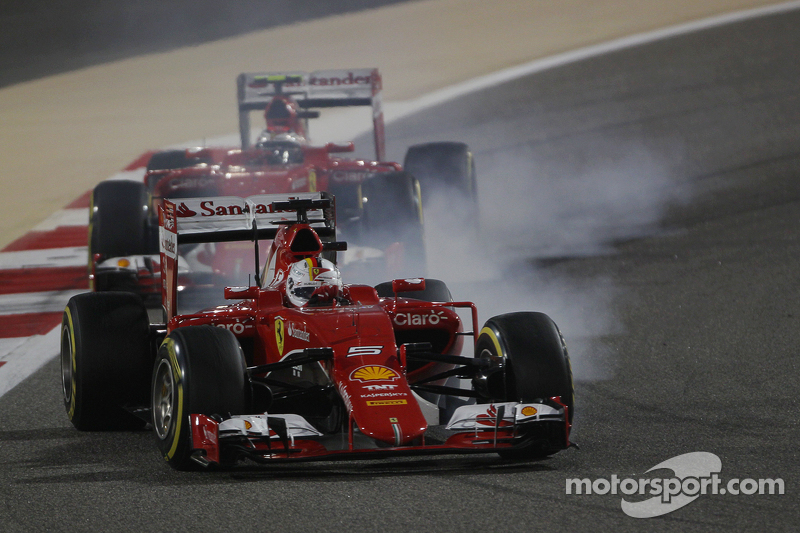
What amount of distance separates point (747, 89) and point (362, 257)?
1359 cm

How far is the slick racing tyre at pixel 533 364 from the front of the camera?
6.32 meters

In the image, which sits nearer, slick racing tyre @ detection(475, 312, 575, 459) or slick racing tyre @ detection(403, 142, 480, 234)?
slick racing tyre @ detection(475, 312, 575, 459)

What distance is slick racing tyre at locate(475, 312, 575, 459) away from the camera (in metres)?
6.32

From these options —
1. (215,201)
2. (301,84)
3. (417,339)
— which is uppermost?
(301,84)

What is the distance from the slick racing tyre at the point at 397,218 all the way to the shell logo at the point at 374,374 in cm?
472

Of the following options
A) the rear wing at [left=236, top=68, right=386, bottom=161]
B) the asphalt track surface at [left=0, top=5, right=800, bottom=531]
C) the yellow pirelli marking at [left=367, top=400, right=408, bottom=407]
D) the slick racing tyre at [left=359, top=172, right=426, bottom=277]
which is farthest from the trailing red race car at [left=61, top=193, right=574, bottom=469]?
the rear wing at [left=236, top=68, right=386, bottom=161]

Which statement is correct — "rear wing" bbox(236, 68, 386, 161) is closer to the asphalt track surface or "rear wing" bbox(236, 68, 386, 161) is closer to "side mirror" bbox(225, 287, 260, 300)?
the asphalt track surface

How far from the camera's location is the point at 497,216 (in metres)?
15.7

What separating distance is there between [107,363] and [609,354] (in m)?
3.74

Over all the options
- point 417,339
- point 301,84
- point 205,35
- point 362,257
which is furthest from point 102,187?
point 205,35

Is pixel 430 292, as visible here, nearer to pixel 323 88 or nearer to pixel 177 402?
pixel 177 402

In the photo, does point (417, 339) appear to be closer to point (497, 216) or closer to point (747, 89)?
point (497, 216)

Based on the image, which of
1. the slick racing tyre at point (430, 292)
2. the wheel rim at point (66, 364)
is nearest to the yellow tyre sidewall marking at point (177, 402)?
the wheel rim at point (66, 364)

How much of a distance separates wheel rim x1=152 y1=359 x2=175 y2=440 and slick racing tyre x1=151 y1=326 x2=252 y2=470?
0.05 feet
